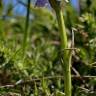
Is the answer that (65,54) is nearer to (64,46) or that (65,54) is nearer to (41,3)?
(64,46)

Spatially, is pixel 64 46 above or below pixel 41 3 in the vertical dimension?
below

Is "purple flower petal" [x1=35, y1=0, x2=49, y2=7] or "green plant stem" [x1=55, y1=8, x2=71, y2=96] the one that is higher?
"purple flower petal" [x1=35, y1=0, x2=49, y2=7]

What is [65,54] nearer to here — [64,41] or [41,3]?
[64,41]

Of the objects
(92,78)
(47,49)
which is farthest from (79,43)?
(92,78)

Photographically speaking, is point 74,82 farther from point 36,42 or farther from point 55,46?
point 36,42

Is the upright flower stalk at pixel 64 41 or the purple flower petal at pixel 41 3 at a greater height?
the purple flower petal at pixel 41 3

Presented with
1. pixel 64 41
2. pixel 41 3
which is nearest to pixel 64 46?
pixel 64 41

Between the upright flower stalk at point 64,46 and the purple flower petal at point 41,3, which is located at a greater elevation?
the purple flower petal at point 41,3

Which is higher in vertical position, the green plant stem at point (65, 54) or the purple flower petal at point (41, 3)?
the purple flower petal at point (41, 3)

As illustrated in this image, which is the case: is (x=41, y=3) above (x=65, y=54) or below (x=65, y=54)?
above

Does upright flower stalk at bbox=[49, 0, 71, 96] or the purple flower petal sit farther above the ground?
the purple flower petal

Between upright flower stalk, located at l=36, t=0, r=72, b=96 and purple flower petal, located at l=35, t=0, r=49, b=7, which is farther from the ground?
purple flower petal, located at l=35, t=0, r=49, b=7
